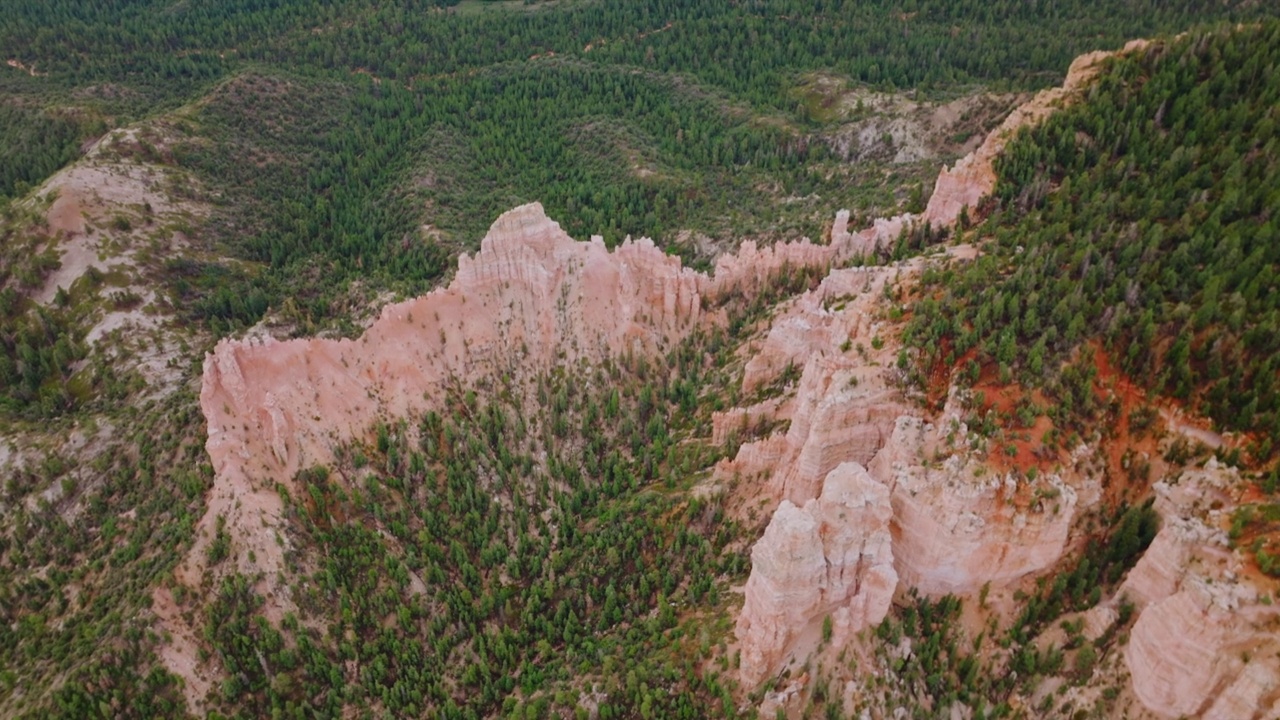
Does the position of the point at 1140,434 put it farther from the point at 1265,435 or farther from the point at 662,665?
the point at 662,665

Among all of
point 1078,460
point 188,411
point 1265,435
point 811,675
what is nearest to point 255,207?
point 188,411

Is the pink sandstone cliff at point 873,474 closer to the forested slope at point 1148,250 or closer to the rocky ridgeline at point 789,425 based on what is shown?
the rocky ridgeline at point 789,425

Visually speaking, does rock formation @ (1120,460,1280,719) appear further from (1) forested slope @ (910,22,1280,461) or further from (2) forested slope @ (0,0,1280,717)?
(2) forested slope @ (0,0,1280,717)

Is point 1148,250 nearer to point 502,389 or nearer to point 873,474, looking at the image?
point 873,474

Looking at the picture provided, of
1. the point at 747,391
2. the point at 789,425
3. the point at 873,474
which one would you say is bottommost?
the point at 747,391

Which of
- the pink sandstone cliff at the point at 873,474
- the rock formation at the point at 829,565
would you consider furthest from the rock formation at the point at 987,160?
the rock formation at the point at 829,565

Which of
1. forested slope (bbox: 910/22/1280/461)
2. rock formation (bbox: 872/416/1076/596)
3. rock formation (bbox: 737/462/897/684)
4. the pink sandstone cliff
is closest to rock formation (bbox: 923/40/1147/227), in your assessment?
the pink sandstone cliff

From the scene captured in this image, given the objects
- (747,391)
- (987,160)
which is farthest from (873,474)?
(987,160)

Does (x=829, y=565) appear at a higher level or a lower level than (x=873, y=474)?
lower
